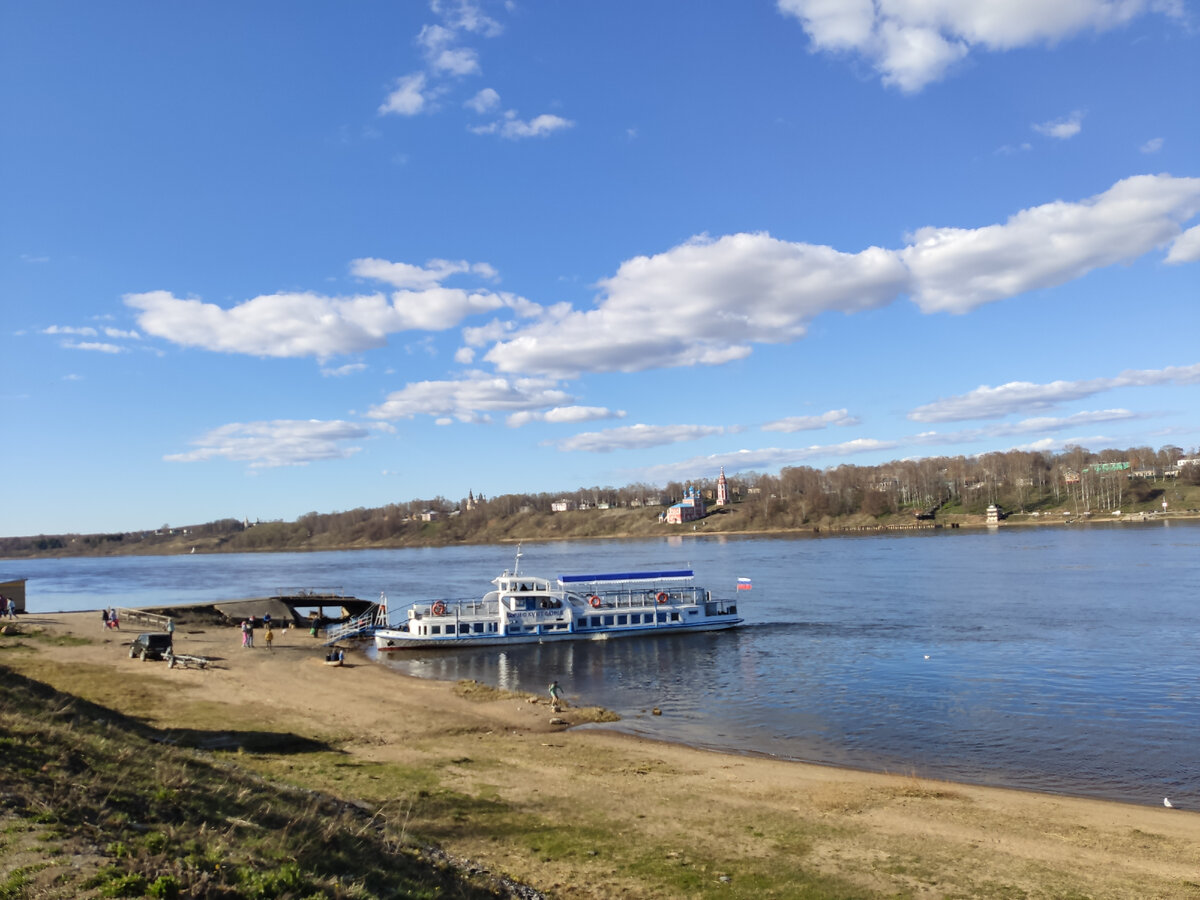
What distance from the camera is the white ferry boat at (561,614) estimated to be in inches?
2549

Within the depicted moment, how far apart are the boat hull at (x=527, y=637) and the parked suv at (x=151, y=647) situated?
17.2 m

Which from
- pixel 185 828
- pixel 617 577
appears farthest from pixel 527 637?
pixel 185 828

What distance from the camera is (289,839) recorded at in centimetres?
1345

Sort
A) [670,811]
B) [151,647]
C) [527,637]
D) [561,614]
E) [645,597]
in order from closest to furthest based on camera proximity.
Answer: [670,811] < [151,647] < [527,637] < [561,614] < [645,597]

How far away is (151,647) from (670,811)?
1634 inches

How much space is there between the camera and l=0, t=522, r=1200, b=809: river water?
31734 mm

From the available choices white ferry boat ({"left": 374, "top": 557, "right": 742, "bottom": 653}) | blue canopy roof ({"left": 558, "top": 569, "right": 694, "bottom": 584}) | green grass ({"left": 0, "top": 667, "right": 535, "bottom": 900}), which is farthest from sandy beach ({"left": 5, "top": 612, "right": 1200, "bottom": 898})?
blue canopy roof ({"left": 558, "top": 569, "right": 694, "bottom": 584})

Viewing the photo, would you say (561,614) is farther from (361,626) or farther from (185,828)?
(185,828)

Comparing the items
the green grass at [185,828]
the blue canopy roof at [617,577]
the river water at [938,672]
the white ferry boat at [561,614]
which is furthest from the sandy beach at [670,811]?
the blue canopy roof at [617,577]

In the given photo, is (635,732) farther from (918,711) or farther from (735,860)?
(735,860)

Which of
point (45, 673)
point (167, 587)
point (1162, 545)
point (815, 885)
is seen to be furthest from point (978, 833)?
point (167, 587)

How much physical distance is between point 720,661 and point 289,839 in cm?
4563

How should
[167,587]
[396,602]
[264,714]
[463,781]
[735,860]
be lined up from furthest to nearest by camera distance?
[167,587]
[396,602]
[264,714]
[463,781]
[735,860]

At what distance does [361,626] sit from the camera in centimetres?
7125
